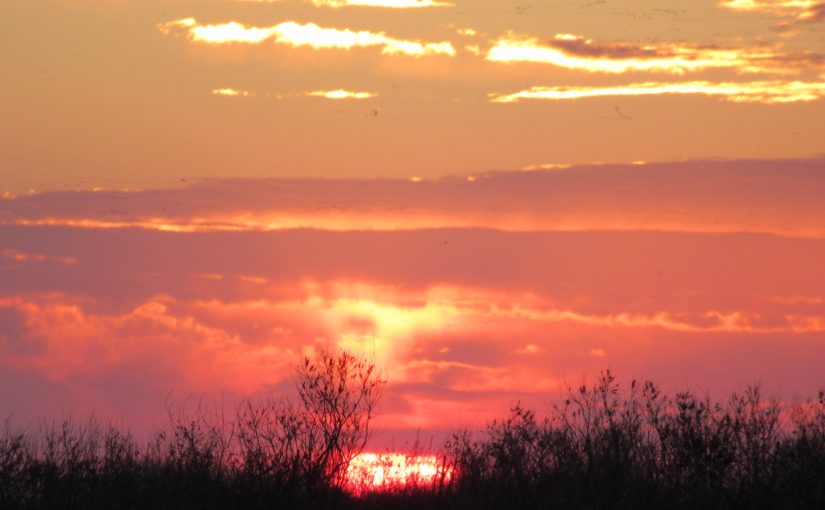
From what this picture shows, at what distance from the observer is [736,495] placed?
30.4 m

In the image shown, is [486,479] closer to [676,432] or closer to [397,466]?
[397,466]

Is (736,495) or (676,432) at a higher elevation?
(676,432)

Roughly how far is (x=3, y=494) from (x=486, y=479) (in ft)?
43.4

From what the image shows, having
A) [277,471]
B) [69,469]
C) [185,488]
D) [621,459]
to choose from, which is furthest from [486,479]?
[69,469]

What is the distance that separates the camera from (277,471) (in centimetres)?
3153

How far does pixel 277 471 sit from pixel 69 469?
5.80m

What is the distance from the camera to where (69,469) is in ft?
106

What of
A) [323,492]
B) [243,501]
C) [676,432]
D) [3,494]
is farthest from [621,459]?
[3,494]

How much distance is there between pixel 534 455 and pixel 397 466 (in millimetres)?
4032

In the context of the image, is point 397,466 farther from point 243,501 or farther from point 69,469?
point 69,469

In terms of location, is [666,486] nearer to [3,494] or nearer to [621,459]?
[621,459]

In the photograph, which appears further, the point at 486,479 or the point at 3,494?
the point at 486,479

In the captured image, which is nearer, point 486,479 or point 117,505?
point 117,505

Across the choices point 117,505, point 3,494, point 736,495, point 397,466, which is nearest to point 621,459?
point 736,495
